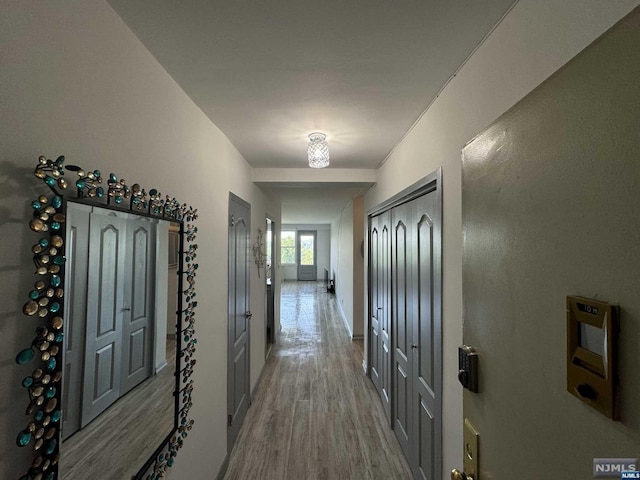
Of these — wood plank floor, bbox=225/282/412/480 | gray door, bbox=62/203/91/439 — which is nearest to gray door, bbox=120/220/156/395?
gray door, bbox=62/203/91/439

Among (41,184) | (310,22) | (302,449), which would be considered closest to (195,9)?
(310,22)

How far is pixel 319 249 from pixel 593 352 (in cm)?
1149

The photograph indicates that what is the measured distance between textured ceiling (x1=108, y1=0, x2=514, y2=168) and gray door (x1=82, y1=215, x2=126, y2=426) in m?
0.74

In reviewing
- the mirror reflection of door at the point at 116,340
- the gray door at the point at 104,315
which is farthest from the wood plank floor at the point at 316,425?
the gray door at the point at 104,315

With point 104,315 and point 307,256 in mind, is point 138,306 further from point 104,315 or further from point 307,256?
point 307,256

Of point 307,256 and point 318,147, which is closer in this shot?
point 318,147

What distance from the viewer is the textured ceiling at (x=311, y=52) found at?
0.97 meters

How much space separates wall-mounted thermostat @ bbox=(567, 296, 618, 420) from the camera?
48 cm

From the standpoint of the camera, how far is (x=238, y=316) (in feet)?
8.34

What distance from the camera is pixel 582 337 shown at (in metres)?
0.54

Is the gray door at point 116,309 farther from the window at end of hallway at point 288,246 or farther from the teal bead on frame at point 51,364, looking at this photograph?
the window at end of hallway at point 288,246

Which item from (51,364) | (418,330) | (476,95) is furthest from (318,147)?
(51,364)

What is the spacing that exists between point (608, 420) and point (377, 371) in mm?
2928

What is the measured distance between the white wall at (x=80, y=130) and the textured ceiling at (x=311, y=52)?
6.0 inches
